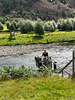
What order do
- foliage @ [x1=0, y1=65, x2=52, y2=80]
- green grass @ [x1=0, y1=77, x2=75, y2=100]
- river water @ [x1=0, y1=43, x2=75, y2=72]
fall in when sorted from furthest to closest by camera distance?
river water @ [x1=0, y1=43, x2=75, y2=72], foliage @ [x1=0, y1=65, x2=52, y2=80], green grass @ [x1=0, y1=77, x2=75, y2=100]

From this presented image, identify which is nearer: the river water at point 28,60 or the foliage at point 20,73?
the foliage at point 20,73

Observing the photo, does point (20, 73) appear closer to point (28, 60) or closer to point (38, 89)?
point (38, 89)

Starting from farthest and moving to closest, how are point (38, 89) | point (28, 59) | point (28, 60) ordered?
point (28, 59) → point (28, 60) → point (38, 89)

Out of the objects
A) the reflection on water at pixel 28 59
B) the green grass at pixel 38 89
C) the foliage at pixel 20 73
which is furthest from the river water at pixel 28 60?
the green grass at pixel 38 89

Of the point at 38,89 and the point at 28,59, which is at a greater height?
the point at 38,89

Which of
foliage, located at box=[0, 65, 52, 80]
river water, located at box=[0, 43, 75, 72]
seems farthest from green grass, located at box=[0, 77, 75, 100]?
river water, located at box=[0, 43, 75, 72]

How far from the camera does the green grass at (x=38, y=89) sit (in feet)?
36.2

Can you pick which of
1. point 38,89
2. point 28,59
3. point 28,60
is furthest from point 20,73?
point 28,59

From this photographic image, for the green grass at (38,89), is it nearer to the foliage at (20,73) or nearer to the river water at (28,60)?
the foliage at (20,73)

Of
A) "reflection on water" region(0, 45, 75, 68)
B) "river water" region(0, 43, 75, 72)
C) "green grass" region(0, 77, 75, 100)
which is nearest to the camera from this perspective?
"green grass" region(0, 77, 75, 100)

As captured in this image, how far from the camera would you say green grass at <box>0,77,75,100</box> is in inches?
434

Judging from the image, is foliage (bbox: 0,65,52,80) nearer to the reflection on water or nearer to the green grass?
the green grass

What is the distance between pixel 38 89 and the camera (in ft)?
40.1

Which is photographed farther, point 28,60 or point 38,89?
point 28,60
